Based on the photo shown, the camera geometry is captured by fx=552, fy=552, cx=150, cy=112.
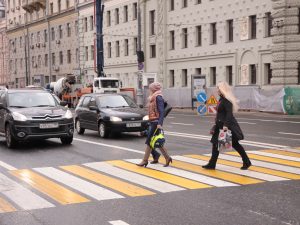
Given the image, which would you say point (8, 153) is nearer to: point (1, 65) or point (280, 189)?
point (280, 189)

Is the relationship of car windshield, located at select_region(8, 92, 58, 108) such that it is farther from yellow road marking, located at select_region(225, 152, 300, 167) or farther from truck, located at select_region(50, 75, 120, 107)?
truck, located at select_region(50, 75, 120, 107)

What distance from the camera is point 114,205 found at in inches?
294

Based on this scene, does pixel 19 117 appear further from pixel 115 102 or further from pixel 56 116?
pixel 115 102

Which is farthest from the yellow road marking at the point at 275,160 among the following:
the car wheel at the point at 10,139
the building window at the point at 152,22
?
the building window at the point at 152,22

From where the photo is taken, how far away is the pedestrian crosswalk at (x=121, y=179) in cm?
805

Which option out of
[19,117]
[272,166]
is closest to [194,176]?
[272,166]

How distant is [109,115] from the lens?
17.2m

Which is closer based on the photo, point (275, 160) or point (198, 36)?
point (275, 160)

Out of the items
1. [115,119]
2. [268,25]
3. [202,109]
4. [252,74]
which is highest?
[268,25]

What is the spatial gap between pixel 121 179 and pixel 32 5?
70.8m

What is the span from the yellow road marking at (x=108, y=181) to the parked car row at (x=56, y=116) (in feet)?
12.0

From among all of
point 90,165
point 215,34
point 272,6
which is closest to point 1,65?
point 215,34

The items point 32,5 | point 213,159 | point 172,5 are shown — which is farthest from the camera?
point 32,5

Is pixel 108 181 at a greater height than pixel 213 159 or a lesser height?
lesser
